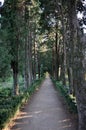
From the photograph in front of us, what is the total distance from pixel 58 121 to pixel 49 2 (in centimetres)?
1055

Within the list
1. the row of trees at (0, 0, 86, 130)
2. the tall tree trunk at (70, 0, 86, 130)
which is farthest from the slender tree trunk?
the tall tree trunk at (70, 0, 86, 130)

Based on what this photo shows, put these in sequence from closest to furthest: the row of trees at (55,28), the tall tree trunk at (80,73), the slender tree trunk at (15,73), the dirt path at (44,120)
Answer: the tall tree trunk at (80,73) < the row of trees at (55,28) < the dirt path at (44,120) < the slender tree trunk at (15,73)

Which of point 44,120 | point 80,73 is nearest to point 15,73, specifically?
point 44,120

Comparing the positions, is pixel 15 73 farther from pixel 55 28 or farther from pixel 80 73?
pixel 80 73

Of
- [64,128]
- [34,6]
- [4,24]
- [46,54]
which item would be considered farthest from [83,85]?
[46,54]

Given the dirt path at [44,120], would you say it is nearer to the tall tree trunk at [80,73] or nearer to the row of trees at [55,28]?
the tall tree trunk at [80,73]

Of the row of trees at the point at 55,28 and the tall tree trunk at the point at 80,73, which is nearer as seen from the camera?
the tall tree trunk at the point at 80,73

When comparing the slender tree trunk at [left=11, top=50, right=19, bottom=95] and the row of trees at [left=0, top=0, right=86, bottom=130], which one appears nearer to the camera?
the row of trees at [left=0, top=0, right=86, bottom=130]

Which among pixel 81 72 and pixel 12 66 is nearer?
pixel 81 72

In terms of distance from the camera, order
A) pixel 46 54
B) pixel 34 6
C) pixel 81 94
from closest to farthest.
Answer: pixel 81 94, pixel 34 6, pixel 46 54

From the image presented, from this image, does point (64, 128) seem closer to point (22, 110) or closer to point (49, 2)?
point (22, 110)

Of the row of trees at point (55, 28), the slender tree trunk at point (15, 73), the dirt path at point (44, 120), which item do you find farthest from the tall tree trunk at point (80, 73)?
the slender tree trunk at point (15, 73)

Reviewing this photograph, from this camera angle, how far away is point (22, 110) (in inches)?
751

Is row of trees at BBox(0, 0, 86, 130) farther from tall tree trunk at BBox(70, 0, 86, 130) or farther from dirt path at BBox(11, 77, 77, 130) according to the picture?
dirt path at BBox(11, 77, 77, 130)
